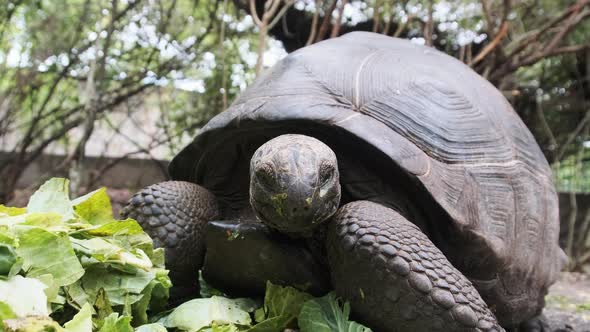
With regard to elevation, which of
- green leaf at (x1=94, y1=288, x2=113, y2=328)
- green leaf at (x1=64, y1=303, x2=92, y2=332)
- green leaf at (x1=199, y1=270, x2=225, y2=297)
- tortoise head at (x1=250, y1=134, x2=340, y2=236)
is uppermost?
tortoise head at (x1=250, y1=134, x2=340, y2=236)

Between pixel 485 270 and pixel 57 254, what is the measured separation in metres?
1.29

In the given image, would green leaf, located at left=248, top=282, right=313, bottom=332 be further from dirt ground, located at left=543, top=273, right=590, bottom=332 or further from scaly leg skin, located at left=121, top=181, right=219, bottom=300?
dirt ground, located at left=543, top=273, right=590, bottom=332

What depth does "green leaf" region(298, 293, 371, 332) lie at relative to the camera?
5.22ft

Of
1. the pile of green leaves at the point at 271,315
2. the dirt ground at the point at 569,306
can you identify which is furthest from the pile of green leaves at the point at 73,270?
the dirt ground at the point at 569,306

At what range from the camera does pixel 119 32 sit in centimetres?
467

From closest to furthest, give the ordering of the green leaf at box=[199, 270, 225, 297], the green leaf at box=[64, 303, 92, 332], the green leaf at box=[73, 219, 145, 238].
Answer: the green leaf at box=[64, 303, 92, 332] → the green leaf at box=[73, 219, 145, 238] → the green leaf at box=[199, 270, 225, 297]

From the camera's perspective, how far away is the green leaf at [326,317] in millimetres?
1592

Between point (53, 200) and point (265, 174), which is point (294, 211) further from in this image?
point (53, 200)

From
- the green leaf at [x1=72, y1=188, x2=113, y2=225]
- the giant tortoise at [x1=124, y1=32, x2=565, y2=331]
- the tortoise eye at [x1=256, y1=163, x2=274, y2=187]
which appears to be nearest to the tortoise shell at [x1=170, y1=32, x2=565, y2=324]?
the giant tortoise at [x1=124, y1=32, x2=565, y2=331]

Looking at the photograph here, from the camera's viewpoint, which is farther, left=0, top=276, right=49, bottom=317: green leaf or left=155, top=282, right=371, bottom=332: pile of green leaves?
left=155, top=282, right=371, bottom=332: pile of green leaves

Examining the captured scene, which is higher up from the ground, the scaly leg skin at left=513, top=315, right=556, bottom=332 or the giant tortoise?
the giant tortoise

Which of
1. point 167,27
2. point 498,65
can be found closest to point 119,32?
point 167,27

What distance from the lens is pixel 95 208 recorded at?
6.17 ft

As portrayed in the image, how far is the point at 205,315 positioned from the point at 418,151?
2.57ft
